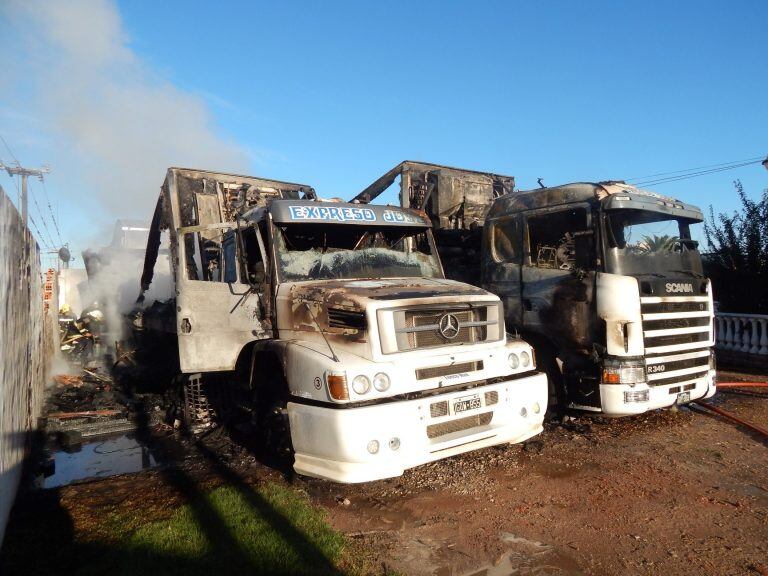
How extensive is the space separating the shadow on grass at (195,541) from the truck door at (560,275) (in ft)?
11.7

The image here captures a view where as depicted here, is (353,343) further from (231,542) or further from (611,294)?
(611,294)

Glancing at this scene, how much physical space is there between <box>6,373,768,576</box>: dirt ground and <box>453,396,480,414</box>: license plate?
0.78m

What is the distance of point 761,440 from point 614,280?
8.10 ft

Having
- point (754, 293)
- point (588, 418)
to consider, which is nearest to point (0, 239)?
point (588, 418)

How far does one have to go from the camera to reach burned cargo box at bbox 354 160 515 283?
8.19 m

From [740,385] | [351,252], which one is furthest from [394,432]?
[740,385]

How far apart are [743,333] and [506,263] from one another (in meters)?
6.90

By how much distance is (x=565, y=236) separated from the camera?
6504mm

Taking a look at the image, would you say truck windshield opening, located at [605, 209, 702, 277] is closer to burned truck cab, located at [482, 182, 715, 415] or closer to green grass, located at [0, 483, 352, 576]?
burned truck cab, located at [482, 182, 715, 415]

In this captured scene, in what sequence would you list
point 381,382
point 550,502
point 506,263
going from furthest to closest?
1. point 506,263
2. point 550,502
3. point 381,382

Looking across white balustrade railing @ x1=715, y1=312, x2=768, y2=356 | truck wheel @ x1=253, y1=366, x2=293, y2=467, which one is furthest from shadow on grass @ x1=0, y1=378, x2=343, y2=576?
white balustrade railing @ x1=715, y1=312, x2=768, y2=356

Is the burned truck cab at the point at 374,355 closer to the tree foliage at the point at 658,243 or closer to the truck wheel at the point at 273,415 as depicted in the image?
the truck wheel at the point at 273,415

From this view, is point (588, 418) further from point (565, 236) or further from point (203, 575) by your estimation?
point (203, 575)

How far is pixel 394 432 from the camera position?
157 inches
